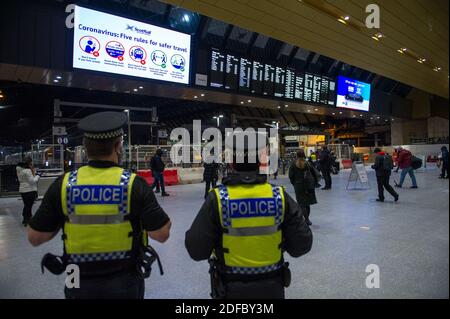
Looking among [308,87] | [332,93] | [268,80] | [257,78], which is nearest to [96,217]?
[257,78]

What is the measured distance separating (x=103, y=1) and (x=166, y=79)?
113 inches

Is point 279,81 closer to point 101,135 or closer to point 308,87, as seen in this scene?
point 308,87

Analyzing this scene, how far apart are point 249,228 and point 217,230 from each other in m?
0.17

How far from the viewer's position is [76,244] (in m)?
1.43

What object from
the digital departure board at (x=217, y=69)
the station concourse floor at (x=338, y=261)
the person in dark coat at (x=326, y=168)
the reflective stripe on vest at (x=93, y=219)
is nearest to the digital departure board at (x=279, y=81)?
the digital departure board at (x=217, y=69)

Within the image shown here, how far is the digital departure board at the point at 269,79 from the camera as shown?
402 inches

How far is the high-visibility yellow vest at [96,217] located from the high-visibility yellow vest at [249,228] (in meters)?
0.48

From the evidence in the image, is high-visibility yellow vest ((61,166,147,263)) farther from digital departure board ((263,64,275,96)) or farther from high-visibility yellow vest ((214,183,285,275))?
digital departure board ((263,64,275,96))

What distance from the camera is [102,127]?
1.50 m

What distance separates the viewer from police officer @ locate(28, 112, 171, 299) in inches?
55.9

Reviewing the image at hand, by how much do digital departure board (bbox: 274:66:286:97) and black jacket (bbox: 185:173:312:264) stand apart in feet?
31.1

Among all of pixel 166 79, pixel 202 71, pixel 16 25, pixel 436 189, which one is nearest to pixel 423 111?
pixel 436 189

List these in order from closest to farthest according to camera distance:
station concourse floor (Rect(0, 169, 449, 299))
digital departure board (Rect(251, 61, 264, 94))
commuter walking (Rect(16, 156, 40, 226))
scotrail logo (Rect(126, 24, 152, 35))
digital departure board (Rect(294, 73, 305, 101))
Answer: station concourse floor (Rect(0, 169, 449, 299)) < commuter walking (Rect(16, 156, 40, 226)) < scotrail logo (Rect(126, 24, 152, 35)) < digital departure board (Rect(251, 61, 264, 94)) < digital departure board (Rect(294, 73, 305, 101))

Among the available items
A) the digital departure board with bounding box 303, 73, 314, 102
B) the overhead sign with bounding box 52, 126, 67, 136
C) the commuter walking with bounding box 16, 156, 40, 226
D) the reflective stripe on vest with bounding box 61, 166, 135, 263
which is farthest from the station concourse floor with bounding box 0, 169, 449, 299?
the digital departure board with bounding box 303, 73, 314, 102
